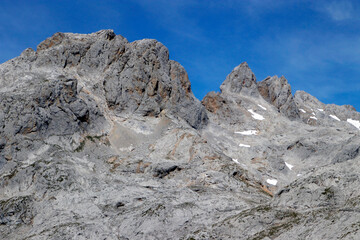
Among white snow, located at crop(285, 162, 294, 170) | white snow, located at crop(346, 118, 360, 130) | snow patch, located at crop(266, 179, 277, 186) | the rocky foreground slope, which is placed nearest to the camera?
the rocky foreground slope

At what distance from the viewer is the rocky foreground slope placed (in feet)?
183

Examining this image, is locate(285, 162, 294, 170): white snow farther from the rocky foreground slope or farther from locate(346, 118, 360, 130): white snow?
locate(346, 118, 360, 130): white snow

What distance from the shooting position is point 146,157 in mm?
85812

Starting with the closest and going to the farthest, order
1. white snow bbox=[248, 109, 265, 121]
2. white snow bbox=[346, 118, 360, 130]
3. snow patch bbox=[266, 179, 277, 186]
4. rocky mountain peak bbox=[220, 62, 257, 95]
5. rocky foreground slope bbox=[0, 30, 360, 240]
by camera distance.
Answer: rocky foreground slope bbox=[0, 30, 360, 240], snow patch bbox=[266, 179, 277, 186], white snow bbox=[248, 109, 265, 121], rocky mountain peak bbox=[220, 62, 257, 95], white snow bbox=[346, 118, 360, 130]

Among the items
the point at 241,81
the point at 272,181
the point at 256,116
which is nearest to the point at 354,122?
the point at 241,81

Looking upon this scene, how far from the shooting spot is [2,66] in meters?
102

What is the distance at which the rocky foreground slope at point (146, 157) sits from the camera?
55719mm

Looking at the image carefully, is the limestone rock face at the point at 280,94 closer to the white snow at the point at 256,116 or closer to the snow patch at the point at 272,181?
the white snow at the point at 256,116

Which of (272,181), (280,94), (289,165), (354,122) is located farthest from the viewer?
(354,122)

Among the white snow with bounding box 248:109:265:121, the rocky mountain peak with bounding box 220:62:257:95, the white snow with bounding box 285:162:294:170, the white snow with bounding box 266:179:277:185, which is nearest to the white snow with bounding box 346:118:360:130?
the rocky mountain peak with bounding box 220:62:257:95

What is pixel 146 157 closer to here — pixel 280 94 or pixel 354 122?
pixel 280 94

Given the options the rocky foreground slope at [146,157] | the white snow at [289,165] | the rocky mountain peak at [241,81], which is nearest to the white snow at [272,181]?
the rocky foreground slope at [146,157]

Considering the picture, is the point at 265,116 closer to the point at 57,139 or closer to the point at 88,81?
the point at 88,81

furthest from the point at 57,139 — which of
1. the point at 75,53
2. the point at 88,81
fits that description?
the point at 75,53
